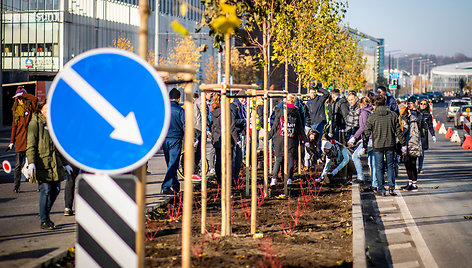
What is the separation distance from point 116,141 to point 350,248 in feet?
14.9

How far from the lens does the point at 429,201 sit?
1190cm

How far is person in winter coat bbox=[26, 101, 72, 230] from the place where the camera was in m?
8.56

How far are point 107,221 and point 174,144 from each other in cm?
826

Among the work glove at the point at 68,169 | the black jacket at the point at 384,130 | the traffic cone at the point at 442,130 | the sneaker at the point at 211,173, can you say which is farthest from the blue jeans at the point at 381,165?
the traffic cone at the point at 442,130

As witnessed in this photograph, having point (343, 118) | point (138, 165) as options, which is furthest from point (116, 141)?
point (343, 118)

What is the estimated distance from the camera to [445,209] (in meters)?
11.0

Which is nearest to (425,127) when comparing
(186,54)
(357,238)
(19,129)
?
(357,238)

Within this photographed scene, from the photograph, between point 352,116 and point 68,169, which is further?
point 352,116

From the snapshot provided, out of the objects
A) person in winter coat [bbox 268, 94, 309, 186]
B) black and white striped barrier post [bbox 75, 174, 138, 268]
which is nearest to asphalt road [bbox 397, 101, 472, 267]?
person in winter coat [bbox 268, 94, 309, 186]

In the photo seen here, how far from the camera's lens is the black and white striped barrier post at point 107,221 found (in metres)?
3.86

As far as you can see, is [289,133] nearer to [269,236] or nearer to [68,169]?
[68,169]

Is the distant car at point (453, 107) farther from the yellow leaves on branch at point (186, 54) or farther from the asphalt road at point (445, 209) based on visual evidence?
the asphalt road at point (445, 209)

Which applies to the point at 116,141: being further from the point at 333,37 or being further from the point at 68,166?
the point at 333,37

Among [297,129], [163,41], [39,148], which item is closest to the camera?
[39,148]
